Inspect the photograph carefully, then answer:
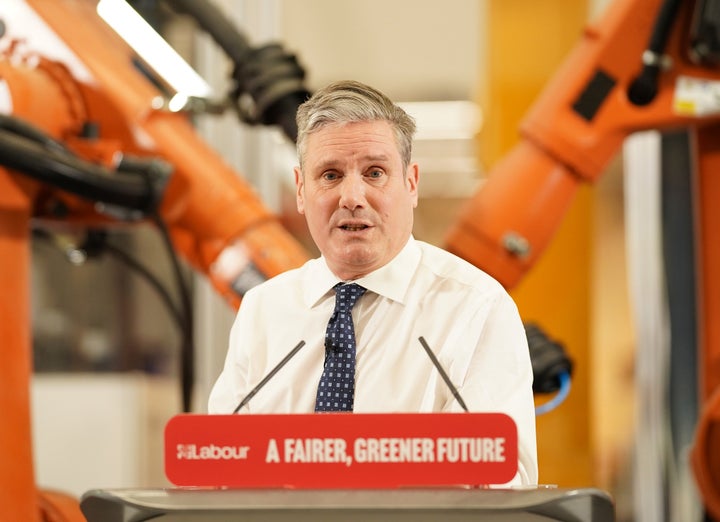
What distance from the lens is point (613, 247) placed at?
5352mm

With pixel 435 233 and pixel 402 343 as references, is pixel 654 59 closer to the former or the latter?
pixel 402 343

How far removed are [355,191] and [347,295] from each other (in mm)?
142

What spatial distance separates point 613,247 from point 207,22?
11.0ft

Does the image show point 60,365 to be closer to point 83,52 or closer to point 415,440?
point 83,52

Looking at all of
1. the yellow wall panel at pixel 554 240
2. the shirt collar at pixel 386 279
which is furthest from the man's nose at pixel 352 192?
the yellow wall panel at pixel 554 240

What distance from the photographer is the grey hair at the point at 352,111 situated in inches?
50.1

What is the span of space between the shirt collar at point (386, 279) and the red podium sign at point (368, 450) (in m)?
0.29

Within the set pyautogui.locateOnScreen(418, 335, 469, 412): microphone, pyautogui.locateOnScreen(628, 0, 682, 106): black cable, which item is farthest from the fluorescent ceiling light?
pyautogui.locateOnScreen(418, 335, 469, 412): microphone

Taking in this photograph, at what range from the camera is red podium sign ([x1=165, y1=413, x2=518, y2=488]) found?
1.06m

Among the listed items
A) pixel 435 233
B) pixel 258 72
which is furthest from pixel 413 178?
pixel 435 233

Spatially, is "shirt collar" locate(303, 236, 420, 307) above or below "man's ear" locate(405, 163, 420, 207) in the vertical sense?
below

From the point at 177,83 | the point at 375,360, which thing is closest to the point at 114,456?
the point at 177,83

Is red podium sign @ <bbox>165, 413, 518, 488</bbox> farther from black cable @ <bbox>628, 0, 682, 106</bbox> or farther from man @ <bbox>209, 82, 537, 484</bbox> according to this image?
black cable @ <bbox>628, 0, 682, 106</bbox>

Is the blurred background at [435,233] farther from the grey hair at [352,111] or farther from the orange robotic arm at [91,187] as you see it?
the grey hair at [352,111]
